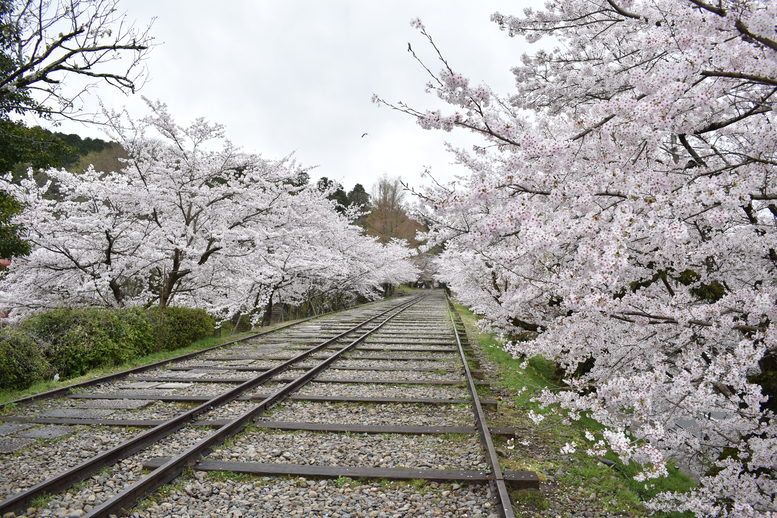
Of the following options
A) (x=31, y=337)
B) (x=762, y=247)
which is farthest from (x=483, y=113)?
(x=31, y=337)

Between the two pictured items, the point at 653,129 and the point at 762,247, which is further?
the point at 762,247

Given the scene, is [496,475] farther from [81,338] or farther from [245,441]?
[81,338]

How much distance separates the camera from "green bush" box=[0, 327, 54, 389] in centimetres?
705

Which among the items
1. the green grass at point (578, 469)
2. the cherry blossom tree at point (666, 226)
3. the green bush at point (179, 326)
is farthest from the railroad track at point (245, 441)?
the green bush at point (179, 326)

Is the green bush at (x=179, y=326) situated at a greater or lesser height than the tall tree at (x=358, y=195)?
lesser

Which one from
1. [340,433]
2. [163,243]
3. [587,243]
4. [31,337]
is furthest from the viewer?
[163,243]

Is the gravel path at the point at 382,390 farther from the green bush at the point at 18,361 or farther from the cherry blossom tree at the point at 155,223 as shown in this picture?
the cherry blossom tree at the point at 155,223

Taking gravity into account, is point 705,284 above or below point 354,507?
above

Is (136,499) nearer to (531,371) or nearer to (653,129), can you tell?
(653,129)

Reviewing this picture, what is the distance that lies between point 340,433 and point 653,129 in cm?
455

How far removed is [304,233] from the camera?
16844 millimetres

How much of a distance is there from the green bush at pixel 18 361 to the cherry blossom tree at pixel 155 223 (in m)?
4.68

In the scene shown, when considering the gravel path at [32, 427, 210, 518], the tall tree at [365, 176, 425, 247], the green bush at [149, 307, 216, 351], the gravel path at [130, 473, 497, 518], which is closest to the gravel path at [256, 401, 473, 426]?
the gravel path at [32, 427, 210, 518]

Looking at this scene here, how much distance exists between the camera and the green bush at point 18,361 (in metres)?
7.05
